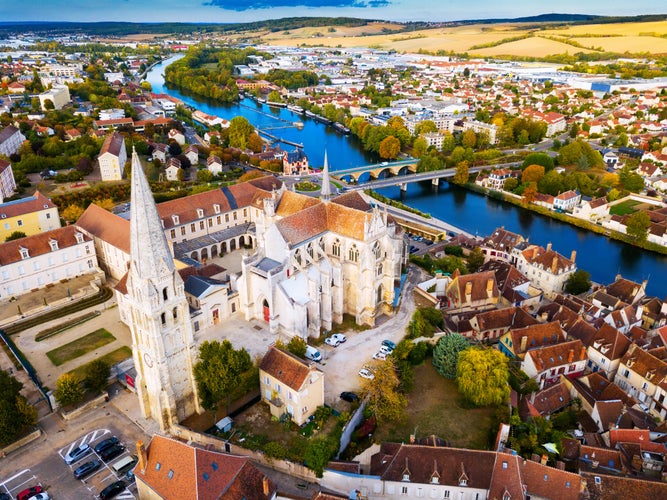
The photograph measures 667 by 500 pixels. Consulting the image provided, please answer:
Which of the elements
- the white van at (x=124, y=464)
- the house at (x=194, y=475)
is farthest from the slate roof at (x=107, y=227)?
the house at (x=194, y=475)

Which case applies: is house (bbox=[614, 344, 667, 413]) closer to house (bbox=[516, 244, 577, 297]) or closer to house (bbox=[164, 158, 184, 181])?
house (bbox=[516, 244, 577, 297])

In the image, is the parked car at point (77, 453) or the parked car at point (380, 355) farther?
the parked car at point (380, 355)

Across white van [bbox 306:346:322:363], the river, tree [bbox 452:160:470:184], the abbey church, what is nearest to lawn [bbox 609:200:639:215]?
the river

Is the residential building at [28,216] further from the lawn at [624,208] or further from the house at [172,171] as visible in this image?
the lawn at [624,208]

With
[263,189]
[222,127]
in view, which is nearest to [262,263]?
[263,189]

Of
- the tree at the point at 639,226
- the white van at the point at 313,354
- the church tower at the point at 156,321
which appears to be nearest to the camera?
the church tower at the point at 156,321

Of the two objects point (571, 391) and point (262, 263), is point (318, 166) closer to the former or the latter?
point (262, 263)
